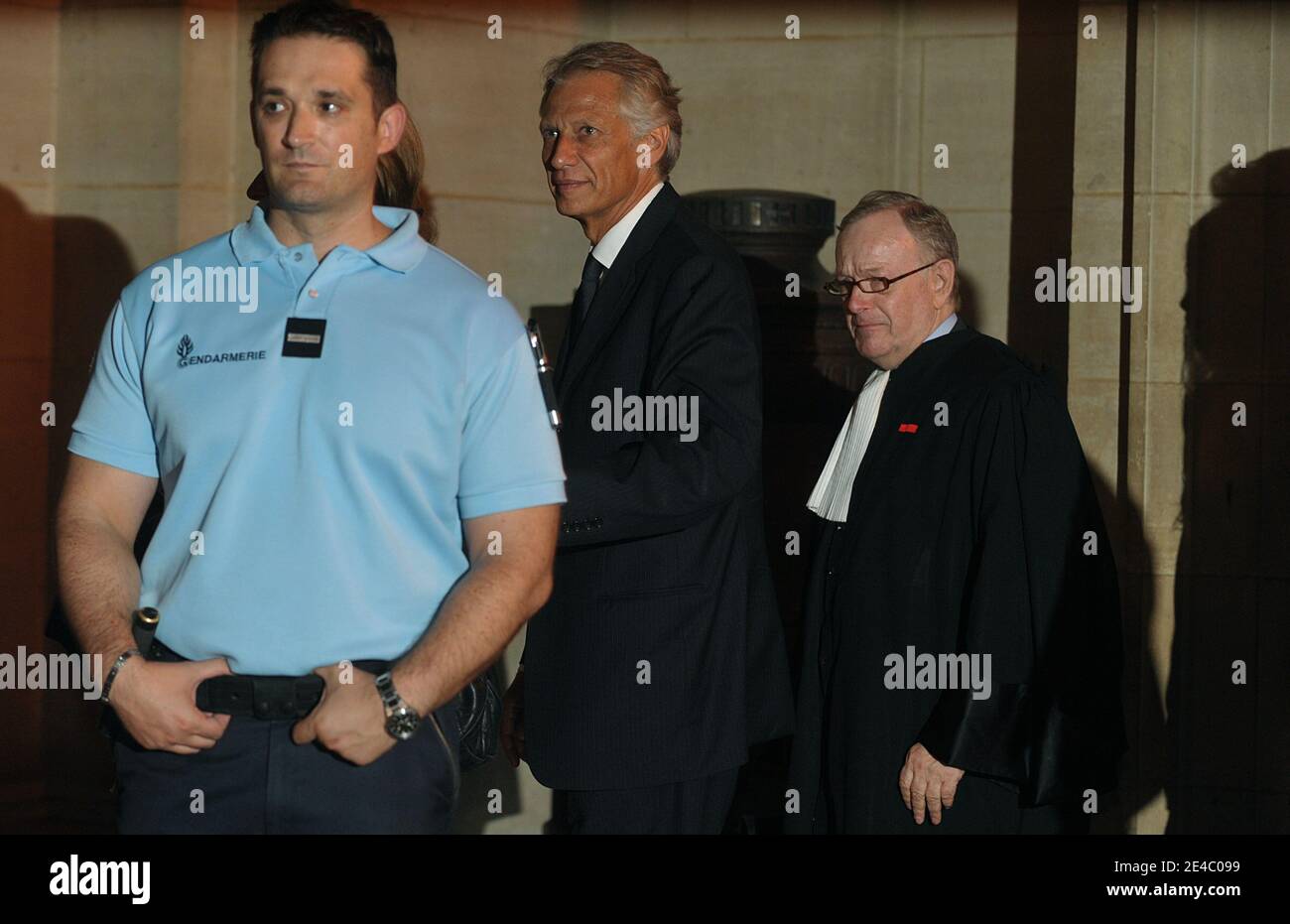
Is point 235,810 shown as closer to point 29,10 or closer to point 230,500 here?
point 230,500

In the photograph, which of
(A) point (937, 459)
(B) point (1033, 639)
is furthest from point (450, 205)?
(B) point (1033, 639)

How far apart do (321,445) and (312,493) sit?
0.23 ft

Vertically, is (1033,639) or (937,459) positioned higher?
(937,459)

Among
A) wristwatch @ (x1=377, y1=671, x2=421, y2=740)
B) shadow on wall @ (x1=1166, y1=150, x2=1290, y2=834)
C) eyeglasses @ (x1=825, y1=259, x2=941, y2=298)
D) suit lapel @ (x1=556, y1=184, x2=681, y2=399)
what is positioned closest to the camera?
wristwatch @ (x1=377, y1=671, x2=421, y2=740)

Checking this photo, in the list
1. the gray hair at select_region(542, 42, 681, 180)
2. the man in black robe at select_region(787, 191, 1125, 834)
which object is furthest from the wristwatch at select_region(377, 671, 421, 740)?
the gray hair at select_region(542, 42, 681, 180)

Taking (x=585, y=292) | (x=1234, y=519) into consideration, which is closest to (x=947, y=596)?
(x=585, y=292)

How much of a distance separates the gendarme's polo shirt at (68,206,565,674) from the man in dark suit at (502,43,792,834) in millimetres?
545

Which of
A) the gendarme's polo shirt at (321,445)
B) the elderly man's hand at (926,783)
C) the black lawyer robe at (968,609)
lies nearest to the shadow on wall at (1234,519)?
the black lawyer robe at (968,609)

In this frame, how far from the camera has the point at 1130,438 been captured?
4820 mm

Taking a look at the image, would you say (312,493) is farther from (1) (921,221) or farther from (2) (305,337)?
(1) (921,221)

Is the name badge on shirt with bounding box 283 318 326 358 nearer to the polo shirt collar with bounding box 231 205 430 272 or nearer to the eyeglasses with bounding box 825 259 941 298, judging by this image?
the polo shirt collar with bounding box 231 205 430 272

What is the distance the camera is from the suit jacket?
9.60ft

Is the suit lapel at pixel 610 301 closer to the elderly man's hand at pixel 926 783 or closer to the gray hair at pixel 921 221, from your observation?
the gray hair at pixel 921 221
